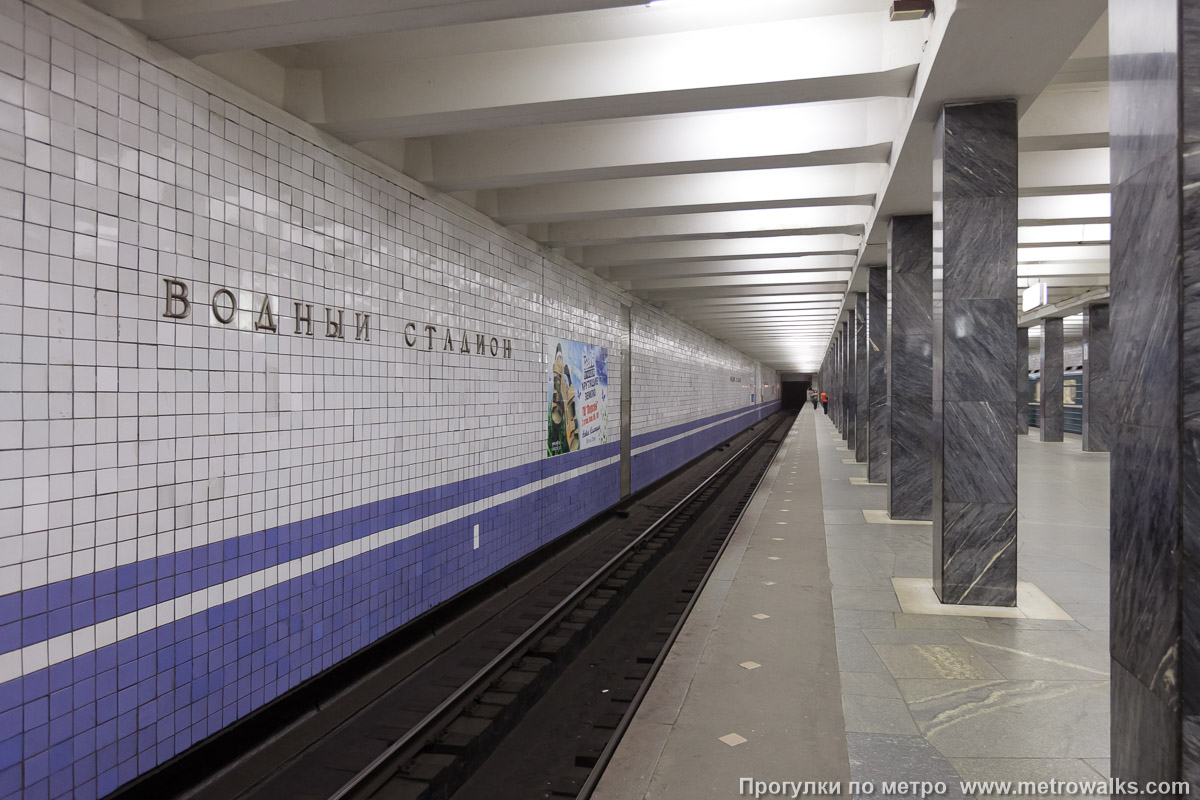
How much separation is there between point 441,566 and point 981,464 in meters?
4.26

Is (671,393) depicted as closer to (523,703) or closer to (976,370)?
(976,370)

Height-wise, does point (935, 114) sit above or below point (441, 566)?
above

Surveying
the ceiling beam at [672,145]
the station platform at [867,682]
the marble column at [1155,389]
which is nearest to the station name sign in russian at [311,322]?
the ceiling beam at [672,145]

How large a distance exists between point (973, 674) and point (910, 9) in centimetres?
352

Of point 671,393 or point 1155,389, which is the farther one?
point 671,393

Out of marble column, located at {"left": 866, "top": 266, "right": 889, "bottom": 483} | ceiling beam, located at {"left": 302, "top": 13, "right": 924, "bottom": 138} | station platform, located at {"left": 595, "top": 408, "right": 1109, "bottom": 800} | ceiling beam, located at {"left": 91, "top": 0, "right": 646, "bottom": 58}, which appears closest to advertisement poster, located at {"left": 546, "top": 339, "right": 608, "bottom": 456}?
station platform, located at {"left": 595, "top": 408, "right": 1109, "bottom": 800}

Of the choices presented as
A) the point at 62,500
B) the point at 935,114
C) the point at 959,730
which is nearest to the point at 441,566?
the point at 62,500

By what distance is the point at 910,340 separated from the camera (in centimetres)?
802

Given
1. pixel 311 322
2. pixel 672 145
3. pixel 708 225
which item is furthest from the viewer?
pixel 708 225

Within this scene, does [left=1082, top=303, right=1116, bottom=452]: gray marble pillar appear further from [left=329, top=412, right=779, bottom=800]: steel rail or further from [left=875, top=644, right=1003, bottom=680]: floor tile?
[left=875, top=644, right=1003, bottom=680]: floor tile

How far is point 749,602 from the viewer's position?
553 cm

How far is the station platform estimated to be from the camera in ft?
10.0

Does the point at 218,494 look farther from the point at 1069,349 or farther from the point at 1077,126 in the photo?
the point at 1069,349

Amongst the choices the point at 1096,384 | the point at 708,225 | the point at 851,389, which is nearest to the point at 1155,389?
the point at 708,225
